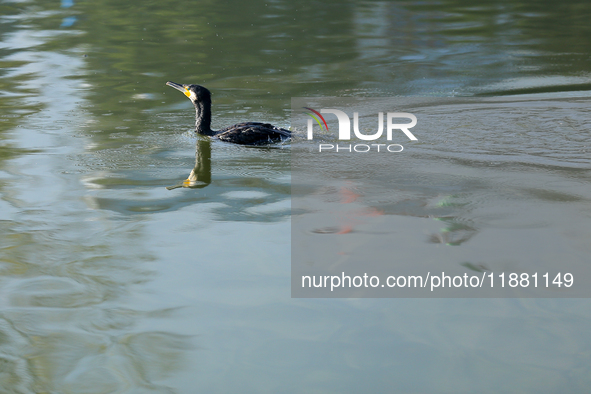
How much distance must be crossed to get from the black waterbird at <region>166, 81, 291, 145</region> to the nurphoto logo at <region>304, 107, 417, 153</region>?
0.44m

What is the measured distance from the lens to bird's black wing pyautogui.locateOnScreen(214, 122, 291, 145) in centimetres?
779

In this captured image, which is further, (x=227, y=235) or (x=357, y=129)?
(x=357, y=129)

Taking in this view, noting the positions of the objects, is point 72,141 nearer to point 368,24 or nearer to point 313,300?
point 313,300

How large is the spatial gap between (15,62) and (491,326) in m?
11.1

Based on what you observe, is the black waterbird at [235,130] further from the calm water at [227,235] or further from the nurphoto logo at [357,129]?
the nurphoto logo at [357,129]

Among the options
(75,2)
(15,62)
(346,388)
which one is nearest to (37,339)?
(346,388)

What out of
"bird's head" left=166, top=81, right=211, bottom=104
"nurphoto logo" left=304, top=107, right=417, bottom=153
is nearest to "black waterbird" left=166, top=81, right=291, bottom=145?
"bird's head" left=166, top=81, right=211, bottom=104

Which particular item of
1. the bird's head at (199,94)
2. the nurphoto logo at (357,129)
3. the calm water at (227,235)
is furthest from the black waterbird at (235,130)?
the nurphoto logo at (357,129)

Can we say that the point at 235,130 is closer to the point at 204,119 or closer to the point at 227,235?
the point at 204,119

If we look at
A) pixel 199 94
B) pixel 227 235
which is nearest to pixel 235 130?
pixel 199 94

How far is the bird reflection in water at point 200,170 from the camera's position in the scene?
6.60 metres

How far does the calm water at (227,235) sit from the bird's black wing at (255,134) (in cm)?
13

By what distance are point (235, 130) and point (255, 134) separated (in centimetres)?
28

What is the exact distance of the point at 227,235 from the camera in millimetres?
5371
